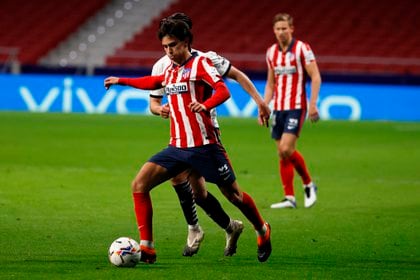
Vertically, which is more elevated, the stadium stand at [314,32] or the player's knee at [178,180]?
the stadium stand at [314,32]

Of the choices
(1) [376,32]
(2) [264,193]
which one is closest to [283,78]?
(2) [264,193]

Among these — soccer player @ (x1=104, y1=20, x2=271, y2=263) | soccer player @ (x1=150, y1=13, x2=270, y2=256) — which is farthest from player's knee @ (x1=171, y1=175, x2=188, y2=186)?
soccer player @ (x1=104, y1=20, x2=271, y2=263)

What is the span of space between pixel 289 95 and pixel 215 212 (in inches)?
153

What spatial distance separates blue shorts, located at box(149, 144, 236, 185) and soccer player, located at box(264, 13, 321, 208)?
392cm

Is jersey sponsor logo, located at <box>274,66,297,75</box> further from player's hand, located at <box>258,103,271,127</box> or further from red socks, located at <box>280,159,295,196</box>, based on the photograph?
player's hand, located at <box>258,103,271,127</box>

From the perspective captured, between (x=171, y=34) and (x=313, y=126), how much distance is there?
1765cm

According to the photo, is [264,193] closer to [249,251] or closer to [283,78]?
[283,78]

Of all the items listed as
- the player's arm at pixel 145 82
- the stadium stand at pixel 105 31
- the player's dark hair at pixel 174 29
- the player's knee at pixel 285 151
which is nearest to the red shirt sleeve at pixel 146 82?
the player's arm at pixel 145 82

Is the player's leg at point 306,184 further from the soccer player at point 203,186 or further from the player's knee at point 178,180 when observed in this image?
the player's knee at point 178,180

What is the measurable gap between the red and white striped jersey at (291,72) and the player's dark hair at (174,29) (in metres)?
4.37

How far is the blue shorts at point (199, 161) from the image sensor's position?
7.70m

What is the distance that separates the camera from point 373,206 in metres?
11.8

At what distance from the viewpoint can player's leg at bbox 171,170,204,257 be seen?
8094mm

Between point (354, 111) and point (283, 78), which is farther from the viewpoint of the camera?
point (354, 111)
